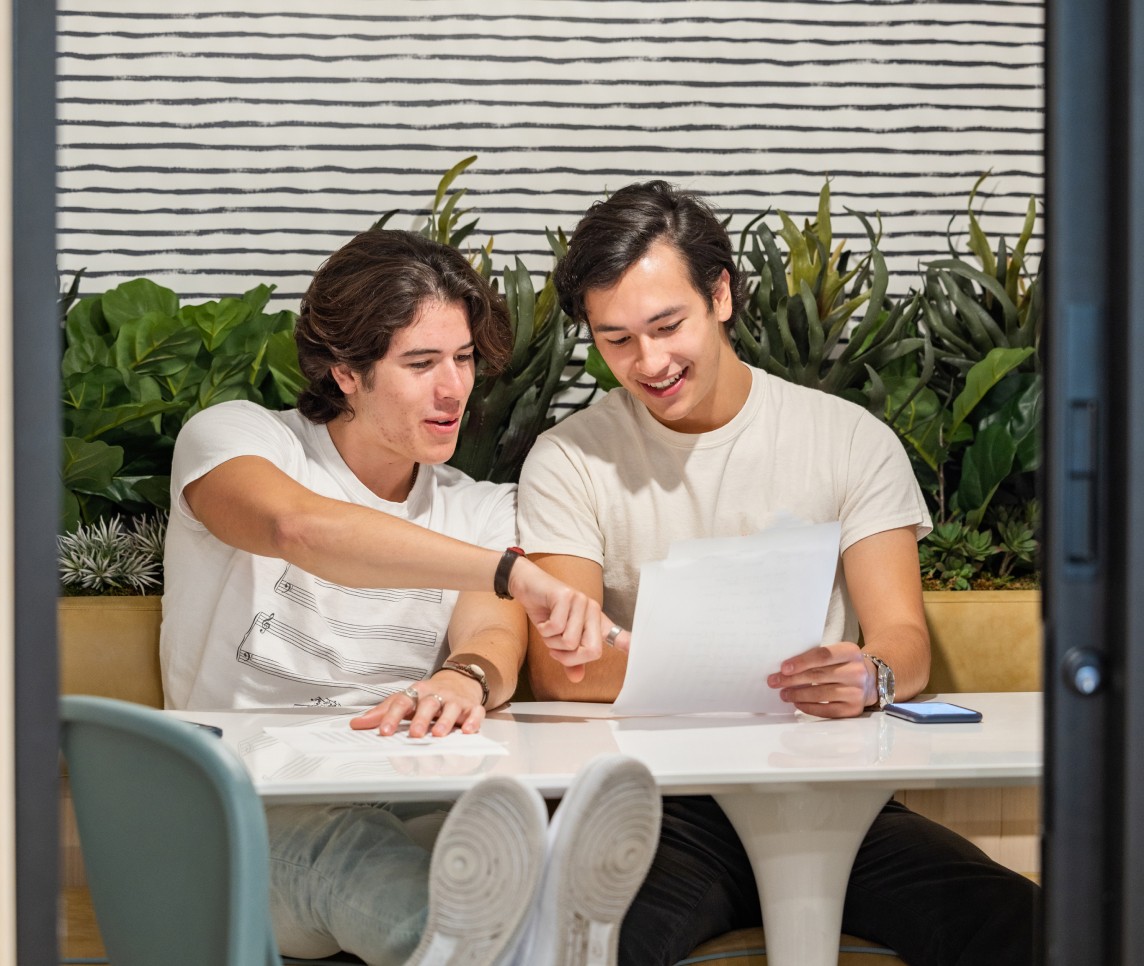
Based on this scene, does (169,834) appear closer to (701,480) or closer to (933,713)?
(933,713)

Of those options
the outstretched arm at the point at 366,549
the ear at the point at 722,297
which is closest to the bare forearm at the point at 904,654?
the outstretched arm at the point at 366,549

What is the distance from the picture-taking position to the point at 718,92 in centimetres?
317

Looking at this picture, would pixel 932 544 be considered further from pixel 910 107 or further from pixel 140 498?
pixel 140 498

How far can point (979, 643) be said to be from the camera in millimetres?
2580

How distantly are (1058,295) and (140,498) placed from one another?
2091 millimetres

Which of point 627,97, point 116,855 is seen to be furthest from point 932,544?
point 116,855

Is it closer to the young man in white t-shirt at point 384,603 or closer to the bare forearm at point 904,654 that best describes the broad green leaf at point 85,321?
the young man in white t-shirt at point 384,603

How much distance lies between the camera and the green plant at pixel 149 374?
2.63 metres

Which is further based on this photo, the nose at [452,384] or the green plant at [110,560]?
the green plant at [110,560]

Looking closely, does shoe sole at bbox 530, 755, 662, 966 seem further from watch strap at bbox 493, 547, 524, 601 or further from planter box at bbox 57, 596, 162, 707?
planter box at bbox 57, 596, 162, 707

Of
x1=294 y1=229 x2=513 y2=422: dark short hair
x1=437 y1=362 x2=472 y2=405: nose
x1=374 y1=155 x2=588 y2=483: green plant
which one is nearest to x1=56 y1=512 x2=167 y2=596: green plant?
x1=294 y1=229 x2=513 y2=422: dark short hair

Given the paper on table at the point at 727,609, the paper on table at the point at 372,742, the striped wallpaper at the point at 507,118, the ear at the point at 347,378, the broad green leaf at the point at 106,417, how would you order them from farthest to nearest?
1. the striped wallpaper at the point at 507,118
2. the broad green leaf at the point at 106,417
3. the ear at the point at 347,378
4. the paper on table at the point at 727,609
5. the paper on table at the point at 372,742

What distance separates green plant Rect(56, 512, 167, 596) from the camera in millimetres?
2553

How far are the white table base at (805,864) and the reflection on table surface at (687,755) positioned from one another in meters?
0.11
